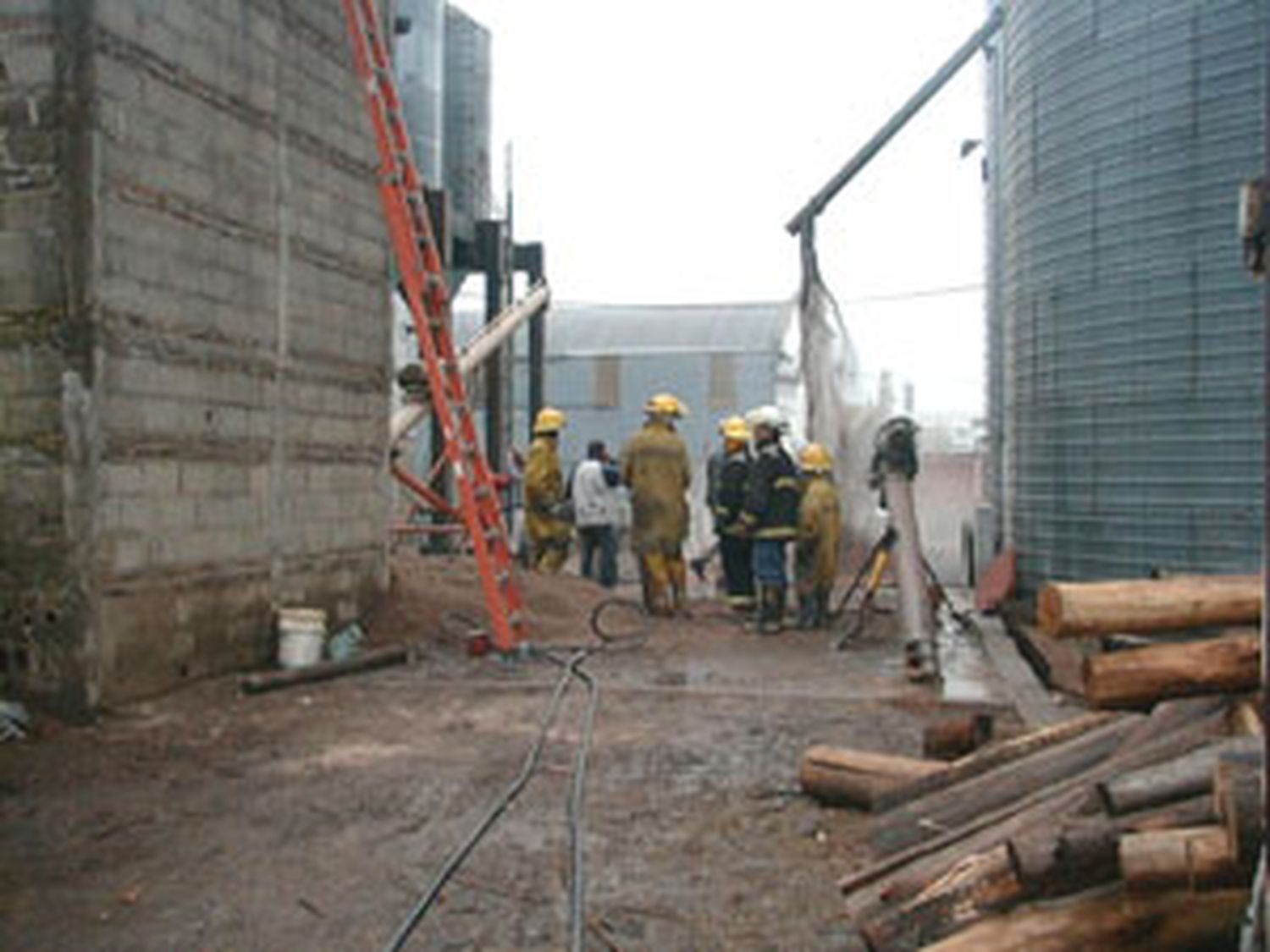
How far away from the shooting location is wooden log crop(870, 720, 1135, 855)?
14.0 feet

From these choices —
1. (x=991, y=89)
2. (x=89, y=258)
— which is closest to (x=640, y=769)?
(x=89, y=258)

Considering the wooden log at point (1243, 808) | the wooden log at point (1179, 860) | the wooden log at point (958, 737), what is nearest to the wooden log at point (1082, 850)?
the wooden log at point (1179, 860)

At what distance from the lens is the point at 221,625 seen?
8.05 meters

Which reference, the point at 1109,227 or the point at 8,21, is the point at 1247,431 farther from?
the point at 8,21

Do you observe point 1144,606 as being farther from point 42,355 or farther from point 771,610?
point 771,610

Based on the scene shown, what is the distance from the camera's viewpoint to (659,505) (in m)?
11.8

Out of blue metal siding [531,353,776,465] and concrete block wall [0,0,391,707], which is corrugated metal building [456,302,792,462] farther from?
concrete block wall [0,0,391,707]

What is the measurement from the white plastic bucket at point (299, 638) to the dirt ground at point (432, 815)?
0.44m

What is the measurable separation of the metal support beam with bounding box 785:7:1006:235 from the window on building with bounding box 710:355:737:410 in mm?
19401

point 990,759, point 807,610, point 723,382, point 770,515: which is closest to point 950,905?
point 990,759

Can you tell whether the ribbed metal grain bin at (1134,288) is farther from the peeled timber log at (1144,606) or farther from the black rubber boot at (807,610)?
the peeled timber log at (1144,606)

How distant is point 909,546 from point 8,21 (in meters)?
6.25

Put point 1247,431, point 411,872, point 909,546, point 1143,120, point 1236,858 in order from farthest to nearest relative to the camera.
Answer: point 909,546 → point 1143,120 → point 1247,431 → point 411,872 → point 1236,858

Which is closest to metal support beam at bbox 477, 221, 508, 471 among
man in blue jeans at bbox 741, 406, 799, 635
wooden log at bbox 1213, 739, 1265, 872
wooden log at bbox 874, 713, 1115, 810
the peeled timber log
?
man in blue jeans at bbox 741, 406, 799, 635
